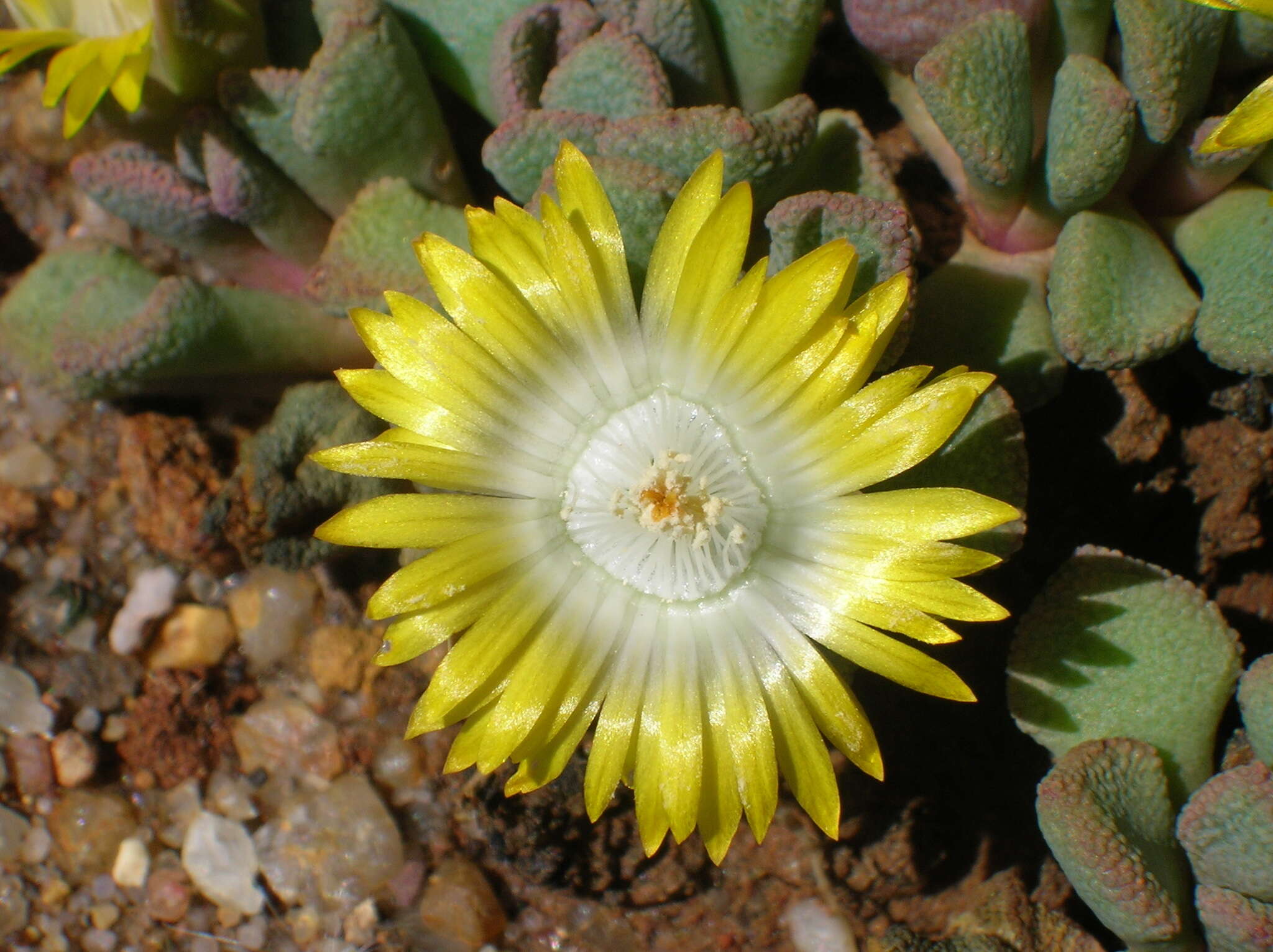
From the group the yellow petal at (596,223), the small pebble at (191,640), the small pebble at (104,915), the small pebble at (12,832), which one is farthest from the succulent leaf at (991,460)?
the small pebble at (12,832)

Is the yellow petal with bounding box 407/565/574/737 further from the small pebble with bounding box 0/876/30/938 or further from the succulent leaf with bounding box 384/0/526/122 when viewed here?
the small pebble with bounding box 0/876/30/938

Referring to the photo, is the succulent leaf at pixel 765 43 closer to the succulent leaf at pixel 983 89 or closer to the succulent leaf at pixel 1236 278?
the succulent leaf at pixel 983 89

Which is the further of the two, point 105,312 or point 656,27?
point 105,312

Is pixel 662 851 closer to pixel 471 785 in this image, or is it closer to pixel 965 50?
pixel 471 785

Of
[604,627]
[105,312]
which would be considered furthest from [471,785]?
[105,312]


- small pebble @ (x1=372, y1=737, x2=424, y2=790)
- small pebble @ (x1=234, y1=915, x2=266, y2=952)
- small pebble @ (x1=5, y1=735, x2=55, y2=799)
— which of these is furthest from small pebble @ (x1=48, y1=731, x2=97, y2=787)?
small pebble @ (x1=372, y1=737, x2=424, y2=790)
